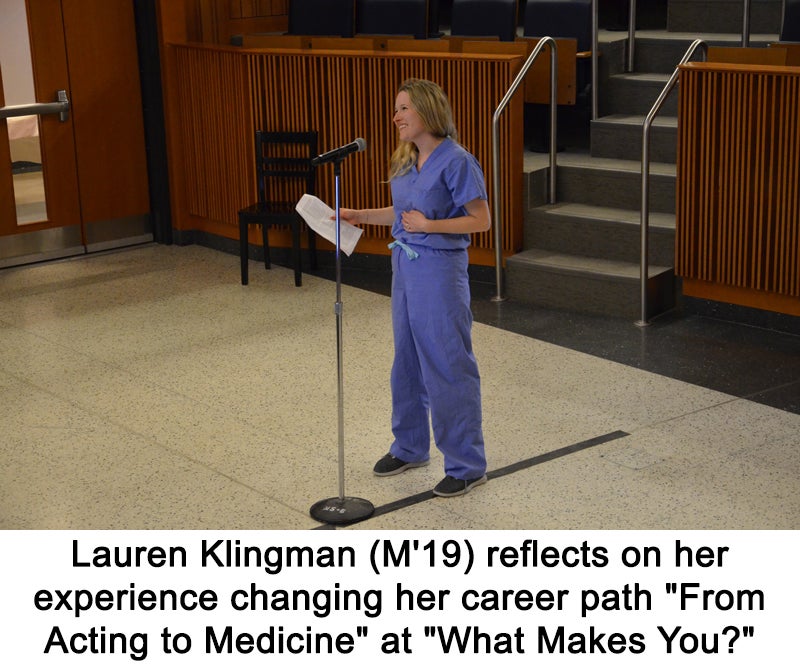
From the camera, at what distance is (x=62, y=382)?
5.73 metres

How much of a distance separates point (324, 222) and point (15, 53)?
4.40 meters

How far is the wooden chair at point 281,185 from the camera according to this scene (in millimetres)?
7348

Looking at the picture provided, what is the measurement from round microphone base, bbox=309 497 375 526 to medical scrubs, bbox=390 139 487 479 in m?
0.34

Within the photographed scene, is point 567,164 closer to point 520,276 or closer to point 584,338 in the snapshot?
point 520,276

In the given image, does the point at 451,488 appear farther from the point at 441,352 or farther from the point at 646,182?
the point at 646,182

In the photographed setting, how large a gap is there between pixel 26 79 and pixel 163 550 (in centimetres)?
516

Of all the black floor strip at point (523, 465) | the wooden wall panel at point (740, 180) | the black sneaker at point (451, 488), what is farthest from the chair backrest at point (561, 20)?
the black sneaker at point (451, 488)

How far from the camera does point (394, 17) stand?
863 cm

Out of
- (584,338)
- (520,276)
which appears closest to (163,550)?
(584,338)

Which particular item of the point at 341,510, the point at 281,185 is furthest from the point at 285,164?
the point at 341,510

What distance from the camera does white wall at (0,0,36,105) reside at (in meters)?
7.64

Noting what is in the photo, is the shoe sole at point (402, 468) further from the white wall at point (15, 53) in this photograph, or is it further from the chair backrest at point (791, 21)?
the white wall at point (15, 53)

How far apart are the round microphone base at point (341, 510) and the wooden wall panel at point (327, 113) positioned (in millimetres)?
2972

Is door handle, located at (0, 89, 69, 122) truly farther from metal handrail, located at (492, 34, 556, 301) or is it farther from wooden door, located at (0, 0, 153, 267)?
metal handrail, located at (492, 34, 556, 301)
